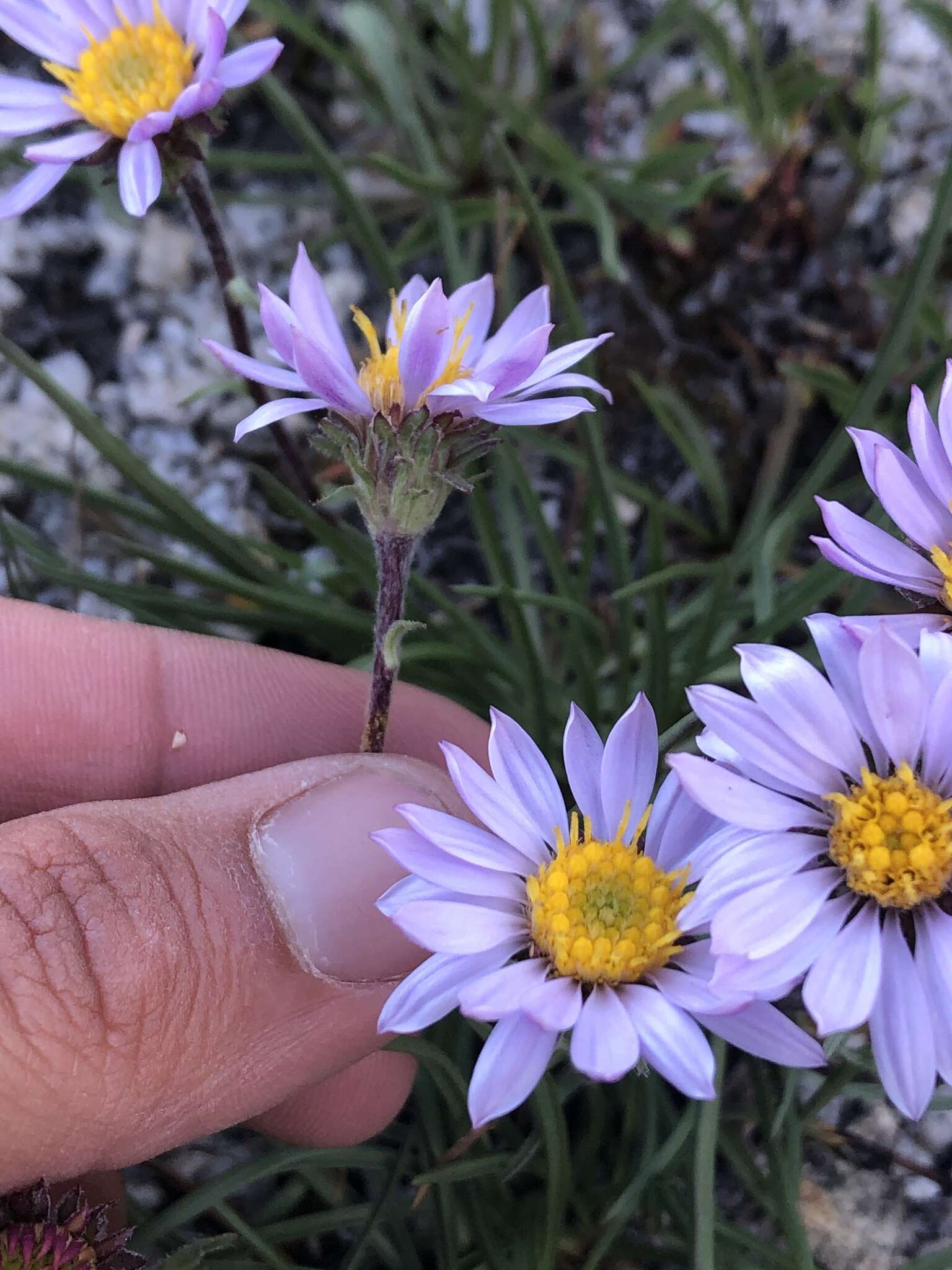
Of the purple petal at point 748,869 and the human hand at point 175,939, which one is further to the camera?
the human hand at point 175,939

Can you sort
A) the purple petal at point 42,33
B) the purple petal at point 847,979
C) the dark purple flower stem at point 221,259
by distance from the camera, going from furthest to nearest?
the purple petal at point 42,33
the dark purple flower stem at point 221,259
the purple petal at point 847,979

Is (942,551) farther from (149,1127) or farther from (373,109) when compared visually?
(373,109)

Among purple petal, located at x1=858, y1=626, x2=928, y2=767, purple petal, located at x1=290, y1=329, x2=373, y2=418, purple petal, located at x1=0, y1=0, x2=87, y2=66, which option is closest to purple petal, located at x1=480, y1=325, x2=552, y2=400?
purple petal, located at x1=290, y1=329, x2=373, y2=418

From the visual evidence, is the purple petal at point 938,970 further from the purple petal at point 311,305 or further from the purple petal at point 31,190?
the purple petal at point 31,190

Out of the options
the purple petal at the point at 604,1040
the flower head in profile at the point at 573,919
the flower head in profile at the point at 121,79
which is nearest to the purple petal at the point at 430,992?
the flower head in profile at the point at 573,919

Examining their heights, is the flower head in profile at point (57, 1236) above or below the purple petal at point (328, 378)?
below

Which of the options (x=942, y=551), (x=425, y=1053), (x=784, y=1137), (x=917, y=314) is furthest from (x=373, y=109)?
(x=784, y=1137)

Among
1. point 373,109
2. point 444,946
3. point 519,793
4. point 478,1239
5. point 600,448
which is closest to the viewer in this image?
point 444,946

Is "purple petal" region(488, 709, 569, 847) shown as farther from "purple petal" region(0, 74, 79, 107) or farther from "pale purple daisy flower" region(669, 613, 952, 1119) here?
"purple petal" region(0, 74, 79, 107)
